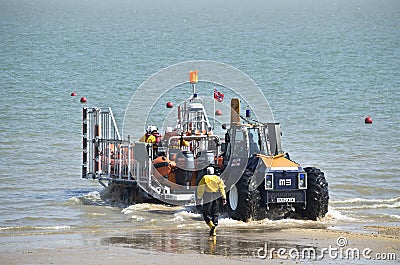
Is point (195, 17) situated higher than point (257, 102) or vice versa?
point (195, 17)

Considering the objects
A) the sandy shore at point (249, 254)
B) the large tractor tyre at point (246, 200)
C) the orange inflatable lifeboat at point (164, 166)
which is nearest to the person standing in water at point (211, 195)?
the sandy shore at point (249, 254)

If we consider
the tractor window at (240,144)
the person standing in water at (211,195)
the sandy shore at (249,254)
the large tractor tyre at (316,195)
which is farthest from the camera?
the tractor window at (240,144)

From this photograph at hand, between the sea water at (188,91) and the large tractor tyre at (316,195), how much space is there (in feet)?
1.05

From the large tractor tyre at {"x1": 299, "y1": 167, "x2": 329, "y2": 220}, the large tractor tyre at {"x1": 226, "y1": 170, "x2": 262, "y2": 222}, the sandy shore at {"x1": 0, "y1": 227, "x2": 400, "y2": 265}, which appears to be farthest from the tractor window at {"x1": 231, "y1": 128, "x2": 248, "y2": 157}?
the sandy shore at {"x1": 0, "y1": 227, "x2": 400, "y2": 265}

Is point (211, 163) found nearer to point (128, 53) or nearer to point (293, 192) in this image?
point (293, 192)

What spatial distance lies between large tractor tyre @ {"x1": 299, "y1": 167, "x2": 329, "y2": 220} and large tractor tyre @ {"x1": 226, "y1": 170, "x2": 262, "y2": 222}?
1.02m

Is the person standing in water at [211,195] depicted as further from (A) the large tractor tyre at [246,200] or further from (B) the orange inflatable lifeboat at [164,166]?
(B) the orange inflatable lifeboat at [164,166]

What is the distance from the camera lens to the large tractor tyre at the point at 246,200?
17406 millimetres

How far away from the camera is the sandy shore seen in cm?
1328

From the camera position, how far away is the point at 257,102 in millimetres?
31234

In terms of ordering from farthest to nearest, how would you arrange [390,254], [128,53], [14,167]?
[128,53] → [14,167] → [390,254]

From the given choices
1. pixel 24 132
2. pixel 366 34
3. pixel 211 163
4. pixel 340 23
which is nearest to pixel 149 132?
pixel 211 163

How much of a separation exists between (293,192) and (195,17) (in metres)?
109

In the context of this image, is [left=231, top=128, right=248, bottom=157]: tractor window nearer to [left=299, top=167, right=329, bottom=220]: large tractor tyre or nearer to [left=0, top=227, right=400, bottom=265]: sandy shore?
[left=299, top=167, right=329, bottom=220]: large tractor tyre
